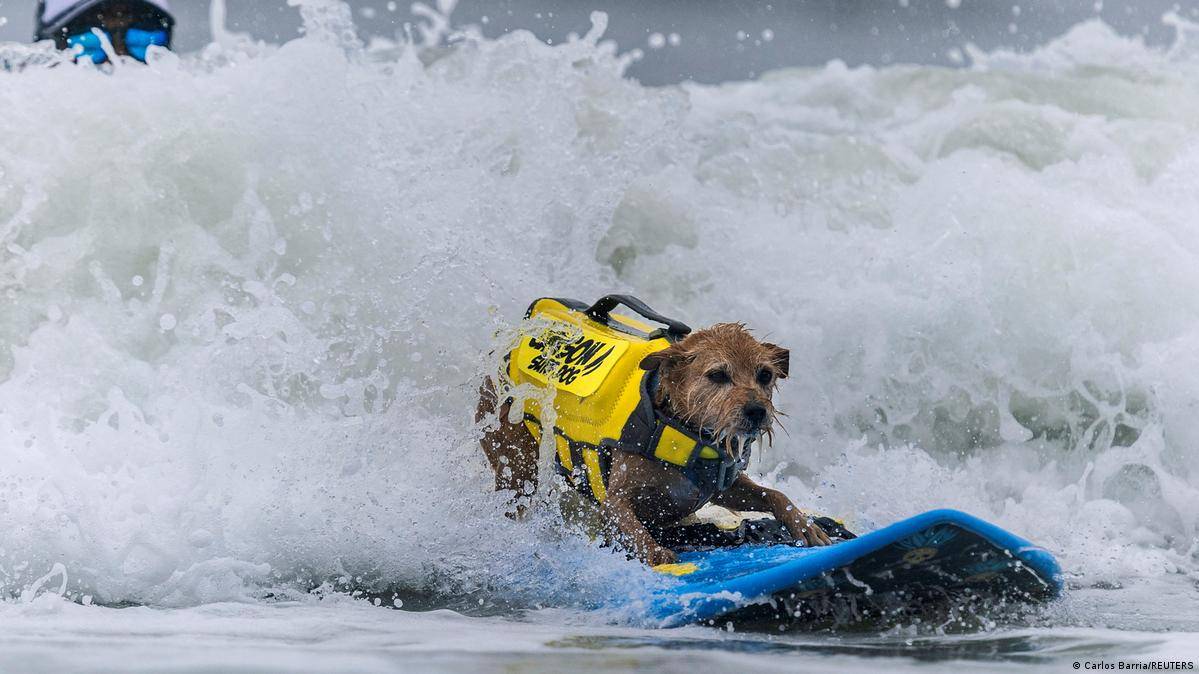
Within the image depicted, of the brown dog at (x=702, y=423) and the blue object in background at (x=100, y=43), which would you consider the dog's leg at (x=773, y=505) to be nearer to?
the brown dog at (x=702, y=423)

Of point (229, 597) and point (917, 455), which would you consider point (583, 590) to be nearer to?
point (229, 597)

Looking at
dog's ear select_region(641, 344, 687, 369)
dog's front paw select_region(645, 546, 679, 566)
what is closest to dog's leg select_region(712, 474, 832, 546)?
dog's front paw select_region(645, 546, 679, 566)

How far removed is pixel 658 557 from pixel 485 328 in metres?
1.86

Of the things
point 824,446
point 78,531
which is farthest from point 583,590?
point 824,446

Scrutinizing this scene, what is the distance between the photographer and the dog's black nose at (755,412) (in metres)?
4.27

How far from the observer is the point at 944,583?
401cm

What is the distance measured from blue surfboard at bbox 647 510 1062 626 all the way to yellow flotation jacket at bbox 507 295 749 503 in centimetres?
50

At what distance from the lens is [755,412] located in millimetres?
4277

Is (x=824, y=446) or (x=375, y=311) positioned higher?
(x=375, y=311)

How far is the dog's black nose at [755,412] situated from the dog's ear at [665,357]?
0.32 meters

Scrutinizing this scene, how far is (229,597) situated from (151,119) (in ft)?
12.1

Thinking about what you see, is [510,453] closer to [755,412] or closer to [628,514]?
[628,514]

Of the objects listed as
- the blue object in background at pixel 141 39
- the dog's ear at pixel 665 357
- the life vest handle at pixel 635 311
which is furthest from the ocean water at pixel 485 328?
the blue object in background at pixel 141 39

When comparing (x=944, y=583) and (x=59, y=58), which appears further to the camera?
(x=59, y=58)
